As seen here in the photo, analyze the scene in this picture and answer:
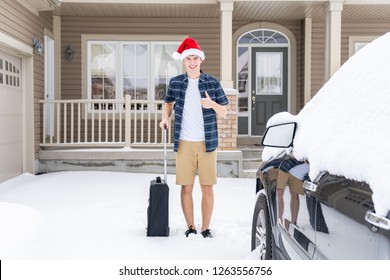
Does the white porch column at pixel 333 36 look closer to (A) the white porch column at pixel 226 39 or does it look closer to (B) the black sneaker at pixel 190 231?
(A) the white porch column at pixel 226 39

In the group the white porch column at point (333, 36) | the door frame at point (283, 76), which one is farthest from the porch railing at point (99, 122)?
the white porch column at point (333, 36)

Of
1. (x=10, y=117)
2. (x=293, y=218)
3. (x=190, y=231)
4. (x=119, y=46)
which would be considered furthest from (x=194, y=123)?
(x=119, y=46)

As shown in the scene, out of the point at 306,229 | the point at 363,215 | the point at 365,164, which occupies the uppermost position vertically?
the point at 365,164

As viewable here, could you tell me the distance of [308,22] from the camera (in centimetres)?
1170

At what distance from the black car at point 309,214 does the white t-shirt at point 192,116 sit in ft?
4.36

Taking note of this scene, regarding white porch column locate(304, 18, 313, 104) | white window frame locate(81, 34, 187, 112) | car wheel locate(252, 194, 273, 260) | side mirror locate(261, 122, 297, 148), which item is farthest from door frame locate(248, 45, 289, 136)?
side mirror locate(261, 122, 297, 148)

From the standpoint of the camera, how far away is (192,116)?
4.80m

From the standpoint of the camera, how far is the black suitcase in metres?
4.67

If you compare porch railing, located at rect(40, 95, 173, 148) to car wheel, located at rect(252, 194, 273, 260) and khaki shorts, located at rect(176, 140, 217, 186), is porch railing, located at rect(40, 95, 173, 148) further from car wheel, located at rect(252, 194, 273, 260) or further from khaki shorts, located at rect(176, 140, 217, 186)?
car wheel, located at rect(252, 194, 273, 260)

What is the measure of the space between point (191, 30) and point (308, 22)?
269cm

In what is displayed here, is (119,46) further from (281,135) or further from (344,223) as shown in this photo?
(344,223)

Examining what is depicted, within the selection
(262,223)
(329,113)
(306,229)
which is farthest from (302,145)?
(262,223)

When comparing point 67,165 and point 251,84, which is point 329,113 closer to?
point 67,165

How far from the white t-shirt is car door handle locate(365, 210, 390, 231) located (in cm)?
322
